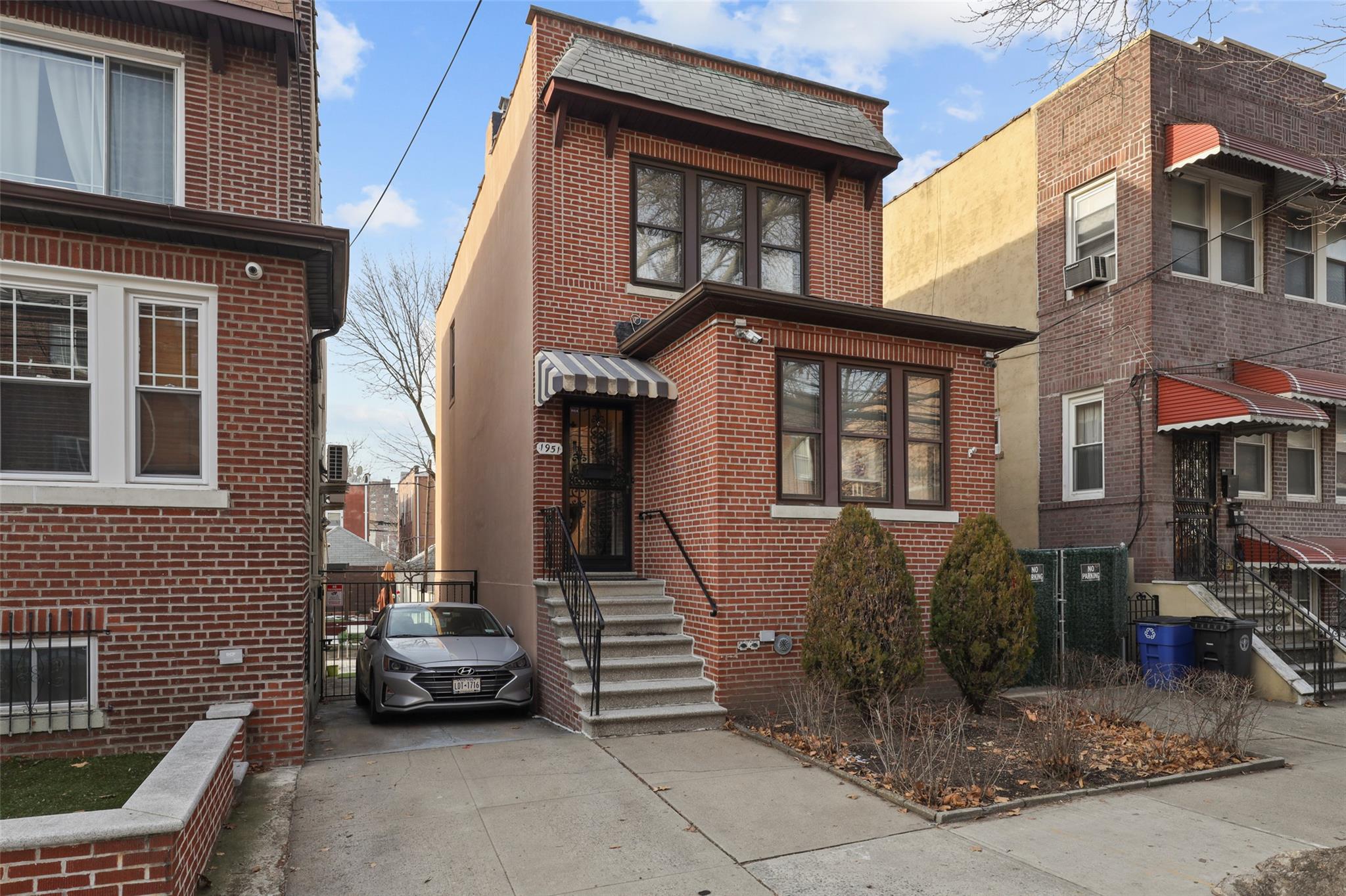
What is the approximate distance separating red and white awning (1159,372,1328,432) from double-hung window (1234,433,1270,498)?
0.66 m

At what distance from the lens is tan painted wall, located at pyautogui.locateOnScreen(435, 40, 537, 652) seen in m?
11.5

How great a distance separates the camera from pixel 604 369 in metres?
10.2

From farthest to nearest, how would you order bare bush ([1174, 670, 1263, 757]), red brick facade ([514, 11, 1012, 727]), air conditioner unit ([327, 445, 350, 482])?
air conditioner unit ([327, 445, 350, 482]), red brick facade ([514, 11, 1012, 727]), bare bush ([1174, 670, 1263, 757])

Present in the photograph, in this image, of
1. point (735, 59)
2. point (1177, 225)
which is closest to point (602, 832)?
point (735, 59)

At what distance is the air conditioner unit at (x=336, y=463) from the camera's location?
15156 millimetres

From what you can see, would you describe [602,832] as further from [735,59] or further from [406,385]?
[406,385]

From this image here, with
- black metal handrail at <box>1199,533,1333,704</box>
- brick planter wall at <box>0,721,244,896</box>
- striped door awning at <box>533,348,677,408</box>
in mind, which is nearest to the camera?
brick planter wall at <box>0,721,244,896</box>

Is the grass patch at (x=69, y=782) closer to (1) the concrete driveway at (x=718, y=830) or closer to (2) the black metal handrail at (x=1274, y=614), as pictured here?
(1) the concrete driveway at (x=718, y=830)


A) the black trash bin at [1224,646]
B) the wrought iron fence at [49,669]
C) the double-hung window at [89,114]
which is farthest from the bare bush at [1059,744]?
the double-hung window at [89,114]

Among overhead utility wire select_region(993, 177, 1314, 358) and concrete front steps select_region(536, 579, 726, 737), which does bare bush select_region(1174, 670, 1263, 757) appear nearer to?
concrete front steps select_region(536, 579, 726, 737)

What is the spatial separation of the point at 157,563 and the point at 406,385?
74.7 ft

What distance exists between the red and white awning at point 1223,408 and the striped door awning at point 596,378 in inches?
293

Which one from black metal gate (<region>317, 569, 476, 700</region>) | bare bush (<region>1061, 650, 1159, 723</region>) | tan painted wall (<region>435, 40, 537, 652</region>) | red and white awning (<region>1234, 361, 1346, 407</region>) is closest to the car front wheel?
black metal gate (<region>317, 569, 476, 700</region>)

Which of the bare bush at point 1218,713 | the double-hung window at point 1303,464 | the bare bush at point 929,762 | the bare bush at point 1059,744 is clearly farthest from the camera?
the double-hung window at point 1303,464
